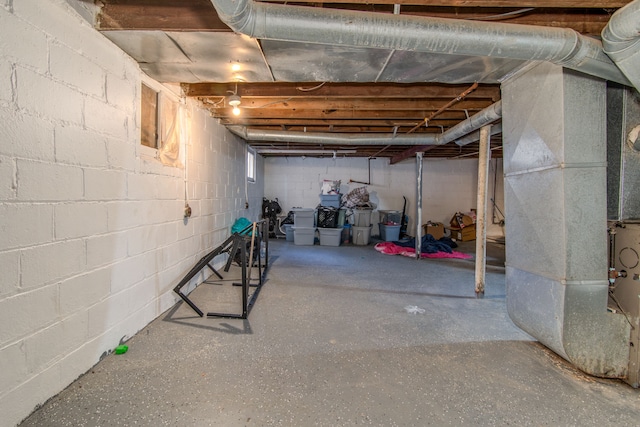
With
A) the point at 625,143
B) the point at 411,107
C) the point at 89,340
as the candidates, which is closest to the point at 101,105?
the point at 89,340

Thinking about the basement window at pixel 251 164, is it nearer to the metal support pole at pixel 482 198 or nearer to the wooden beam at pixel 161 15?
the wooden beam at pixel 161 15

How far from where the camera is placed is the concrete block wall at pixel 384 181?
715 cm

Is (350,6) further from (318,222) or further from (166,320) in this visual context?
(318,222)

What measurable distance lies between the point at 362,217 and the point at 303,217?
1389mm

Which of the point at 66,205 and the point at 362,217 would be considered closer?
the point at 66,205

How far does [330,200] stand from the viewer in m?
6.55

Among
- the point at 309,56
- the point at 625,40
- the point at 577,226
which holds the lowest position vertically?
the point at 577,226

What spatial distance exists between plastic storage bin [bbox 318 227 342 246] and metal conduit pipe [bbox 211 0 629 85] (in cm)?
468

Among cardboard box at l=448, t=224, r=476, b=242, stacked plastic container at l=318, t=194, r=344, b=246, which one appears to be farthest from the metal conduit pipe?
Result: cardboard box at l=448, t=224, r=476, b=242

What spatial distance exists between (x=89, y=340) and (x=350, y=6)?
2654 mm

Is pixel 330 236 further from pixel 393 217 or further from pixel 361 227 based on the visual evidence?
pixel 393 217

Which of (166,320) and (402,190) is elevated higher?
(402,190)

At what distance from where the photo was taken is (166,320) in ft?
7.75

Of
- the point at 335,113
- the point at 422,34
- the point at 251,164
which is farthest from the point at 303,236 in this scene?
the point at 422,34
